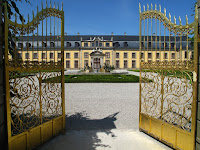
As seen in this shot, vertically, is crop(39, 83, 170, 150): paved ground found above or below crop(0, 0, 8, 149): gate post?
below

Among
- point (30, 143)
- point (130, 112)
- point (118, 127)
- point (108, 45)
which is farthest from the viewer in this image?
point (108, 45)

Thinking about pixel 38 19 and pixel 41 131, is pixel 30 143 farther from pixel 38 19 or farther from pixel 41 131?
pixel 38 19

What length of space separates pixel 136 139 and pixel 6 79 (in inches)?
103

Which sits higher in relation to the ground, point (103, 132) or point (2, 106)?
point (2, 106)

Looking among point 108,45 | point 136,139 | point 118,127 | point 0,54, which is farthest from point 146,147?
point 108,45

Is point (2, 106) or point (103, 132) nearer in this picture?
point (2, 106)

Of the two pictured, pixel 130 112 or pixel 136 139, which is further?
pixel 130 112

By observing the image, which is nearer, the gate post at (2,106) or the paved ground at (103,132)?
the gate post at (2,106)

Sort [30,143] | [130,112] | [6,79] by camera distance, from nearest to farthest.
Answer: [6,79]
[30,143]
[130,112]

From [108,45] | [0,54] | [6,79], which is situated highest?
[108,45]

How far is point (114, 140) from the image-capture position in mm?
2988

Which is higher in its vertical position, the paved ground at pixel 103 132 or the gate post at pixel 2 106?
the gate post at pixel 2 106

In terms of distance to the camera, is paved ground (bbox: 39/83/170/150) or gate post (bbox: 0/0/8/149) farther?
paved ground (bbox: 39/83/170/150)

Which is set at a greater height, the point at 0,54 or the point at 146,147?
the point at 0,54
